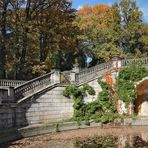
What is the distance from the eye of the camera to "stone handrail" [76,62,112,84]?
2906 centimetres

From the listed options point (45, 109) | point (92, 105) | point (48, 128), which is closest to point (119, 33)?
point (92, 105)

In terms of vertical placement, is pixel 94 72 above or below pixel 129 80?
above

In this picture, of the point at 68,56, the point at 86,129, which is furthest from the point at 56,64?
the point at 86,129

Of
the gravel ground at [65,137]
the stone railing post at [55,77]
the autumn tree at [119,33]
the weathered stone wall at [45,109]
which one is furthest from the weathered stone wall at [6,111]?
the autumn tree at [119,33]

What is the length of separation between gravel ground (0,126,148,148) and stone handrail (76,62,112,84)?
450 centimetres

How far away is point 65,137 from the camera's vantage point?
22047 millimetres

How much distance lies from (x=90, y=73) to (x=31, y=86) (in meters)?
5.58

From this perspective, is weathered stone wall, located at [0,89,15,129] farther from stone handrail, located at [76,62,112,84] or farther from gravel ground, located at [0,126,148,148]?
stone handrail, located at [76,62,112,84]

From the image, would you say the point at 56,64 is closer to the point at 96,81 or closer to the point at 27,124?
the point at 96,81

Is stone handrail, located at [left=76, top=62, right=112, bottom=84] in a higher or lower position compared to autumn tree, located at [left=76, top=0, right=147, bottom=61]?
lower

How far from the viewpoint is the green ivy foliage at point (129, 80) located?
28578 mm

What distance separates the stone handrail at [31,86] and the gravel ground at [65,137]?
3203 mm

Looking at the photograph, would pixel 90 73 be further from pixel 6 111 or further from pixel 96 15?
pixel 96 15

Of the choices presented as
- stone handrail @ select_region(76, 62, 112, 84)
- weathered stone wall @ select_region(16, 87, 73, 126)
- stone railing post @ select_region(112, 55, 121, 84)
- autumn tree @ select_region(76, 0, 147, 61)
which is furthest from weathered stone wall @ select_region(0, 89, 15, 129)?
autumn tree @ select_region(76, 0, 147, 61)
